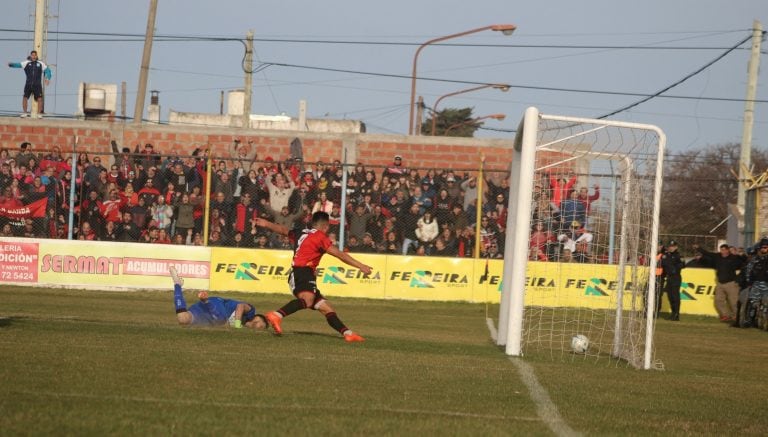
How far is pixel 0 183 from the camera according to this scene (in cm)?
2588

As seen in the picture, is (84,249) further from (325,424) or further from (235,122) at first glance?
(235,122)

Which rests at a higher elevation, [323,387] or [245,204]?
[245,204]

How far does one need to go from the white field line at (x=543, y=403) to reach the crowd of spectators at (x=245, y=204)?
13.6m

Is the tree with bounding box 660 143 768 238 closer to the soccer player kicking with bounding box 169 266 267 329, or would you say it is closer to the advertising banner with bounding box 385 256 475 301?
the advertising banner with bounding box 385 256 475 301

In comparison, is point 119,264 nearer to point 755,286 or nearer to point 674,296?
point 674,296

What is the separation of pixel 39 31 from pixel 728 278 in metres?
22.0

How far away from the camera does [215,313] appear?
1522 cm

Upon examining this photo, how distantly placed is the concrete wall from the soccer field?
15.9 meters

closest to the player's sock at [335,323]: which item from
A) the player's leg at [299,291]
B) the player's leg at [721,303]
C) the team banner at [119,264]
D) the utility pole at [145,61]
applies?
the player's leg at [299,291]

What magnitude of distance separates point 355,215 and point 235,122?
4120 centimetres

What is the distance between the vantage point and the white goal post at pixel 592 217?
13.5 meters

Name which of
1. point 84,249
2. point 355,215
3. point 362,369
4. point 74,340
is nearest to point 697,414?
point 362,369

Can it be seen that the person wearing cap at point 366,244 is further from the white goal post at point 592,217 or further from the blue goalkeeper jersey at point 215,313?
the blue goalkeeper jersey at point 215,313

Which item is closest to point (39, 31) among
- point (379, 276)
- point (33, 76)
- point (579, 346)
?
point (33, 76)
